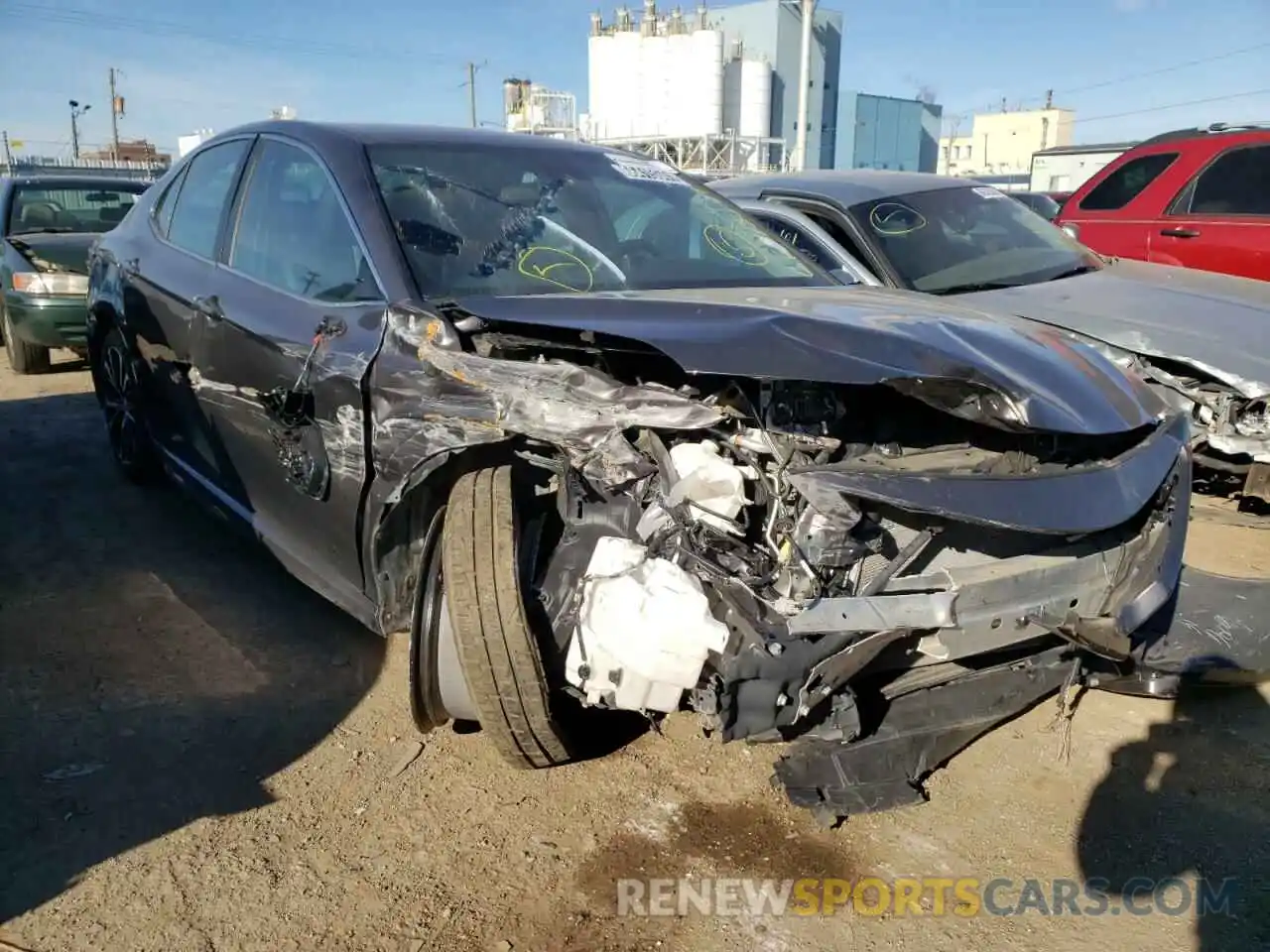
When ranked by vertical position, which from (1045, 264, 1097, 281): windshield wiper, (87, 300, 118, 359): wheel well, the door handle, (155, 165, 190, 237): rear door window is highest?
(155, 165, 190, 237): rear door window

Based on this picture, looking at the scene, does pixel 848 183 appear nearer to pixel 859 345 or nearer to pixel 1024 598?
pixel 859 345

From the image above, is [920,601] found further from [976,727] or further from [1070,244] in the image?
[1070,244]

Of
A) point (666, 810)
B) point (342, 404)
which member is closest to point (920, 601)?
point (666, 810)

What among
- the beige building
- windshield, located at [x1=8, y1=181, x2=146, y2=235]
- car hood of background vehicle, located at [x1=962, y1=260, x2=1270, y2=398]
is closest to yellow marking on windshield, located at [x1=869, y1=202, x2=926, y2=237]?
car hood of background vehicle, located at [x1=962, y1=260, x2=1270, y2=398]

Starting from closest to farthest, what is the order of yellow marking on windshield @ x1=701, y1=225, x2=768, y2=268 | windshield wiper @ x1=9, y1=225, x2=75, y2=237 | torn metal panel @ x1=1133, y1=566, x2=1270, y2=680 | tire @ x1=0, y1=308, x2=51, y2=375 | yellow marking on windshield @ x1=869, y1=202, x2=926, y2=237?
torn metal panel @ x1=1133, y1=566, x2=1270, y2=680 < yellow marking on windshield @ x1=701, y1=225, x2=768, y2=268 < yellow marking on windshield @ x1=869, y1=202, x2=926, y2=237 < tire @ x1=0, y1=308, x2=51, y2=375 < windshield wiper @ x1=9, y1=225, x2=75, y2=237

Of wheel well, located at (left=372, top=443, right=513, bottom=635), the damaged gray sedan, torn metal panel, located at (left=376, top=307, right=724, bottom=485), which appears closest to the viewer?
the damaged gray sedan

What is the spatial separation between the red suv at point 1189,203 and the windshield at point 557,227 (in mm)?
3909

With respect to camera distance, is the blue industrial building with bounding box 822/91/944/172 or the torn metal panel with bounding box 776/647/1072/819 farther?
the blue industrial building with bounding box 822/91/944/172

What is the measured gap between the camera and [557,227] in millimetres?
3307

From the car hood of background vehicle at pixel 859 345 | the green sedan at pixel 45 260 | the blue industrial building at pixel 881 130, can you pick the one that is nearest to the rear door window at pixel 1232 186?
the car hood of background vehicle at pixel 859 345

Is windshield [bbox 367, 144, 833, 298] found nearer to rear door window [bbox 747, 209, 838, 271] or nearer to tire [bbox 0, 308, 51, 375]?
rear door window [bbox 747, 209, 838, 271]

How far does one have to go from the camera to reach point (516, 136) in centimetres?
371

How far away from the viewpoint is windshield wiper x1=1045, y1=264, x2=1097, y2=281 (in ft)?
17.9

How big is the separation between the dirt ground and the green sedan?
4.50m
